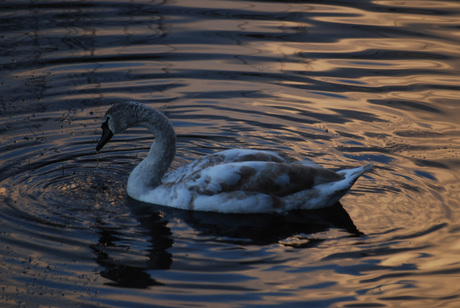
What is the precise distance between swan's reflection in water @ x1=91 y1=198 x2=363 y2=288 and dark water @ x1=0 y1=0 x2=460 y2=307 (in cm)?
3

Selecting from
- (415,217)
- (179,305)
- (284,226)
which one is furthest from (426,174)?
(179,305)

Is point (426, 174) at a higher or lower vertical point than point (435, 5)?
lower

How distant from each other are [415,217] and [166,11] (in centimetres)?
867

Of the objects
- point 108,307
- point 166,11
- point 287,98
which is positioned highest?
point 166,11

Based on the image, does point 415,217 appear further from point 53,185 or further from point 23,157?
point 23,157

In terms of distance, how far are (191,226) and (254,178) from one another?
3.11 feet

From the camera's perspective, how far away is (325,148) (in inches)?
406

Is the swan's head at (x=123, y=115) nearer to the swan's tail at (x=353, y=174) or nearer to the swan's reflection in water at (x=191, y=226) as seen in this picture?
the swan's reflection in water at (x=191, y=226)

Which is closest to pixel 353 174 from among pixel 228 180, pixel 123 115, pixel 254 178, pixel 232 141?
pixel 254 178

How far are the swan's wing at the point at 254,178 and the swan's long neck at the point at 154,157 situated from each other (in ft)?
1.43

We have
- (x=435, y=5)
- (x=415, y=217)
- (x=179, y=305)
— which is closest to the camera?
(x=179, y=305)

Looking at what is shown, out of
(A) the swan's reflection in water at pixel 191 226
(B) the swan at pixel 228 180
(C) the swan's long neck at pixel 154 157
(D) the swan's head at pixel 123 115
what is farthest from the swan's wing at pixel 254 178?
(D) the swan's head at pixel 123 115

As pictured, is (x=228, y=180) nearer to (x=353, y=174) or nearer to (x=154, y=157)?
(x=154, y=157)

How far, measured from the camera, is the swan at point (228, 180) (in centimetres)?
865
